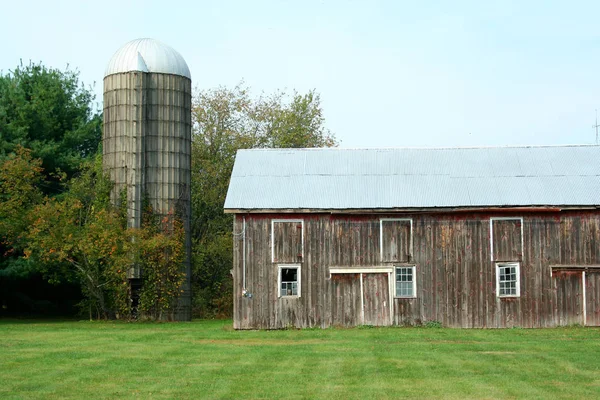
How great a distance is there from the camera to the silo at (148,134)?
4084 cm

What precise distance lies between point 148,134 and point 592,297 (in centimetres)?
2009

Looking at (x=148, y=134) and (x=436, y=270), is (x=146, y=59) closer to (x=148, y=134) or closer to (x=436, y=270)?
(x=148, y=134)

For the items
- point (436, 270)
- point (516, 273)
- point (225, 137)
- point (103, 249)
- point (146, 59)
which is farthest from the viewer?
point (225, 137)

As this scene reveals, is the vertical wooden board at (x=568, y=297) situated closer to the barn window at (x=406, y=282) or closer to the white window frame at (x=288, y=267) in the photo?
the barn window at (x=406, y=282)

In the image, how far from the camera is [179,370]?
19062mm

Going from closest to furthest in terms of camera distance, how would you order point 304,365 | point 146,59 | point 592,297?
point 304,365, point 592,297, point 146,59

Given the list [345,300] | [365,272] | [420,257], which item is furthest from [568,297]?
[345,300]

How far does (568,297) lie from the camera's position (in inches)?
1288

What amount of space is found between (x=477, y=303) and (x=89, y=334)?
1344cm

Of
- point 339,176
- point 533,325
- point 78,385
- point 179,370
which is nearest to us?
point 78,385

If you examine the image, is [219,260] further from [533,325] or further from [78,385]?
[78,385]

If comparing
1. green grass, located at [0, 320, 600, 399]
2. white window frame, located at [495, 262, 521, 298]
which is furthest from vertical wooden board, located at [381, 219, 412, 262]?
green grass, located at [0, 320, 600, 399]

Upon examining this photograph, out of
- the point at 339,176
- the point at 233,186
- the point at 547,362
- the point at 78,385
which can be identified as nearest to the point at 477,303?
the point at 339,176

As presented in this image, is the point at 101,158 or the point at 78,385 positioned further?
the point at 101,158
